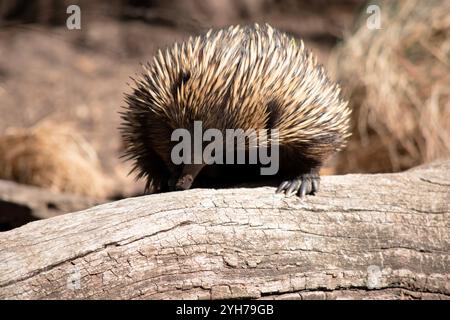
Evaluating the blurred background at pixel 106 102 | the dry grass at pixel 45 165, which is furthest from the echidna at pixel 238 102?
the dry grass at pixel 45 165

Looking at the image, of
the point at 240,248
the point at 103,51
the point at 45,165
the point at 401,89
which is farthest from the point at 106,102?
the point at 240,248

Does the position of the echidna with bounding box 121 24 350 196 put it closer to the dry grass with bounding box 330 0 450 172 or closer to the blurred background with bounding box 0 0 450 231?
the blurred background with bounding box 0 0 450 231

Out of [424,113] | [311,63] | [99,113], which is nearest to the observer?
[311,63]

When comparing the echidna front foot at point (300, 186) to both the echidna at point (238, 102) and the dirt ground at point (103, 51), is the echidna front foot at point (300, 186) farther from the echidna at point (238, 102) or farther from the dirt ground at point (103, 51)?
the dirt ground at point (103, 51)

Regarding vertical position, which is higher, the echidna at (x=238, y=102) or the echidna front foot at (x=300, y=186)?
the echidna at (x=238, y=102)

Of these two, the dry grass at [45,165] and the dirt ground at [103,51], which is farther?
the dirt ground at [103,51]

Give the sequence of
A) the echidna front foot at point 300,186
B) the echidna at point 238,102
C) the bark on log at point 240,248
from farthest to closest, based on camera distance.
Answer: the echidna front foot at point 300,186
the echidna at point 238,102
the bark on log at point 240,248
